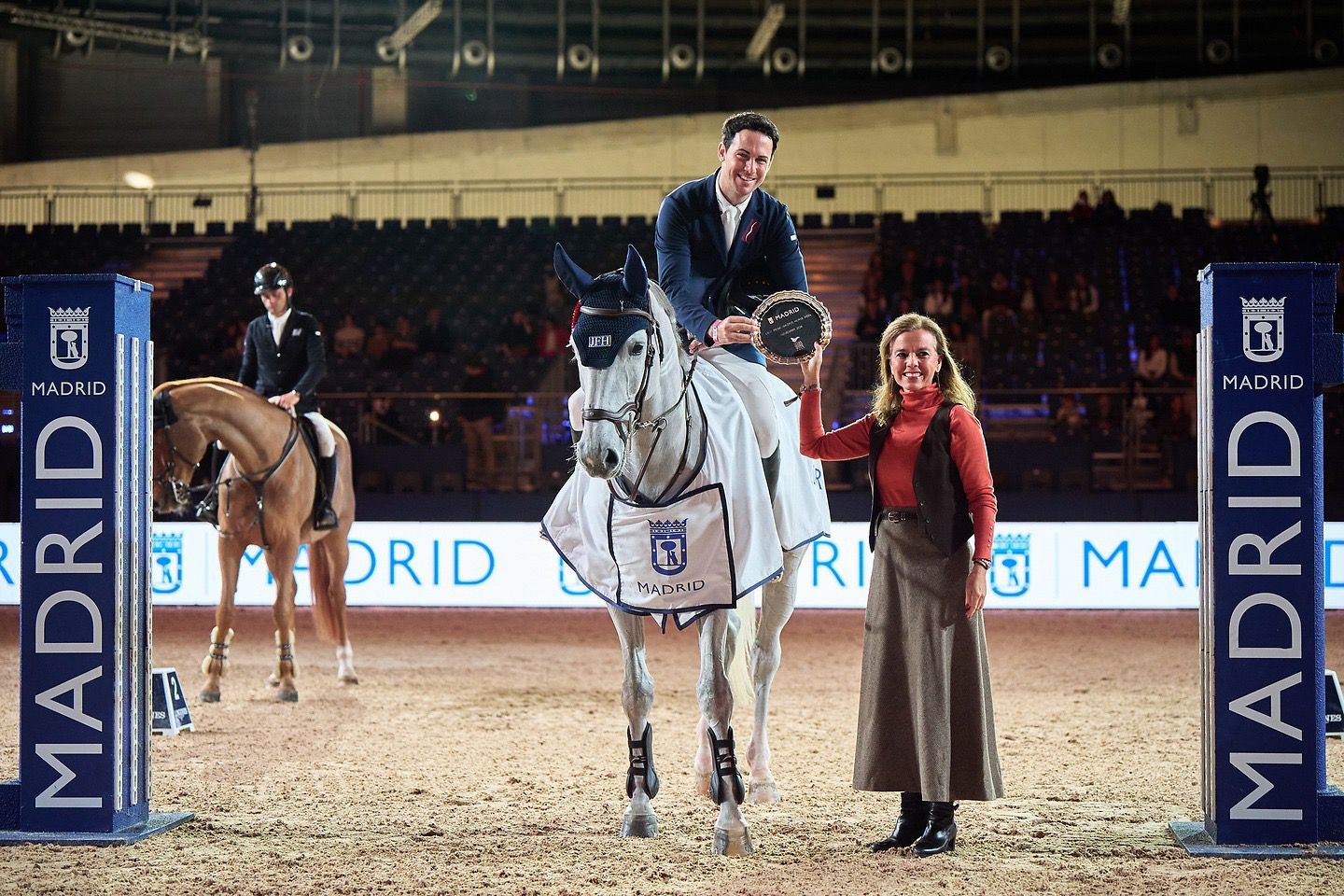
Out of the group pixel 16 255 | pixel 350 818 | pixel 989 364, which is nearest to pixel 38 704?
pixel 350 818

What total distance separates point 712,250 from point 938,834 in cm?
254

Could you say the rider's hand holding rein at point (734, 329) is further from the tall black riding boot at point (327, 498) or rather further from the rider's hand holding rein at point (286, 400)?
the tall black riding boot at point (327, 498)

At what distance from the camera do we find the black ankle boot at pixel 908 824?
15.8 feet

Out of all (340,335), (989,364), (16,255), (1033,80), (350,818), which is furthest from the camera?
(1033,80)

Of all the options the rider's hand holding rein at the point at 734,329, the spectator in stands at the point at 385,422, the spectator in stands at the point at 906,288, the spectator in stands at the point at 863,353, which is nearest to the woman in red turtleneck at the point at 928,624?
the rider's hand holding rein at the point at 734,329

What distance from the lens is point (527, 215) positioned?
23.0 meters

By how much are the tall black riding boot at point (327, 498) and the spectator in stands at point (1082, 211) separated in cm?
1475

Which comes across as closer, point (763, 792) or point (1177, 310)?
point (763, 792)

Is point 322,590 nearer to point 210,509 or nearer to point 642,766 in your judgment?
point 210,509

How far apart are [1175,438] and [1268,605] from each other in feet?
35.2

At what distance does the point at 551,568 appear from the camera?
12.8 meters

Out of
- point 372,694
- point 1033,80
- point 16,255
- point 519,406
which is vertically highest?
point 1033,80

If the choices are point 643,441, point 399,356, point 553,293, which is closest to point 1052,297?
point 553,293

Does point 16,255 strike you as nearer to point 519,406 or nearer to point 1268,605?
point 519,406
